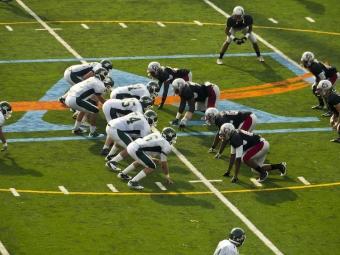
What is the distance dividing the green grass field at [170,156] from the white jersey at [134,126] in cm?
103


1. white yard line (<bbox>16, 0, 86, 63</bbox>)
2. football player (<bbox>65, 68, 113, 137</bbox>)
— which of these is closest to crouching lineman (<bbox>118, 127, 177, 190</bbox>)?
football player (<bbox>65, 68, 113, 137</bbox>)

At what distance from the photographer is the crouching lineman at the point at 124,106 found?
3155 cm

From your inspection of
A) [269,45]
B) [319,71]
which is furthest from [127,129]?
[269,45]

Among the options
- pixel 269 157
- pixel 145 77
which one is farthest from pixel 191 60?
pixel 269 157

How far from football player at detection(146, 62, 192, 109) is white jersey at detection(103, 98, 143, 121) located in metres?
2.70

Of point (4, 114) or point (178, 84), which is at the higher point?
point (178, 84)

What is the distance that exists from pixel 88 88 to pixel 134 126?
270 centimetres

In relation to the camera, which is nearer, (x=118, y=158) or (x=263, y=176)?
(x=263, y=176)

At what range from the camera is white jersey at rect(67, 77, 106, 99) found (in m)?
32.5

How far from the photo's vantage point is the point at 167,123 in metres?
33.6

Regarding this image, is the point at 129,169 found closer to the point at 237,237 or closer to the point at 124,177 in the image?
the point at 124,177

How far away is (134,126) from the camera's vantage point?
100.0ft

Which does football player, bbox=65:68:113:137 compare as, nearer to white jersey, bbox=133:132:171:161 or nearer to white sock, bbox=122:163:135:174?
white sock, bbox=122:163:135:174

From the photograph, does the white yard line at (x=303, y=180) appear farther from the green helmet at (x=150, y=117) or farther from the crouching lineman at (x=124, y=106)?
the crouching lineman at (x=124, y=106)
